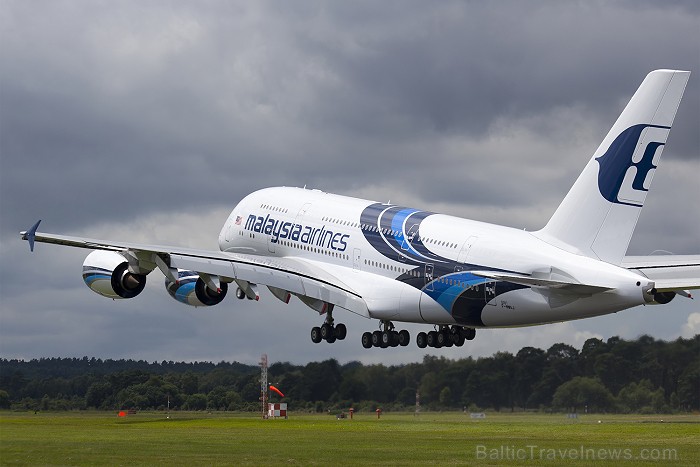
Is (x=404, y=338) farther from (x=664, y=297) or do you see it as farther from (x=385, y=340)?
(x=664, y=297)

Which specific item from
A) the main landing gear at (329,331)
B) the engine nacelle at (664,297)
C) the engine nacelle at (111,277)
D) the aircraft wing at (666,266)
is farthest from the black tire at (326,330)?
the engine nacelle at (664,297)

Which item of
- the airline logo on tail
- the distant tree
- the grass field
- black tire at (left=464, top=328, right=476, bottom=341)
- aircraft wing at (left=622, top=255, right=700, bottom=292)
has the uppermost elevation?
the airline logo on tail

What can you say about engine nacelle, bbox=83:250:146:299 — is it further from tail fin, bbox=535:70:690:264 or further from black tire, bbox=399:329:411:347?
tail fin, bbox=535:70:690:264

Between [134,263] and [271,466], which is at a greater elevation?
[134,263]

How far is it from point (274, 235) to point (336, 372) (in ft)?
25.1

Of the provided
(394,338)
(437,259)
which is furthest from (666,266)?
(394,338)

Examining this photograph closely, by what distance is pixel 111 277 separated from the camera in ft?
210

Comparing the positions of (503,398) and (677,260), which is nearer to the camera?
(677,260)

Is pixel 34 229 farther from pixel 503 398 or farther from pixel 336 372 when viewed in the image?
pixel 503 398

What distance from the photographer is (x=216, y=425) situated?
6556cm

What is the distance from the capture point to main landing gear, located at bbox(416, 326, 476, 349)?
6188 centimetres

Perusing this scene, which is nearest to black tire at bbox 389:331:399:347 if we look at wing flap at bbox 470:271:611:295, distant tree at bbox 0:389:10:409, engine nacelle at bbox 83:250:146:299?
wing flap at bbox 470:271:611:295

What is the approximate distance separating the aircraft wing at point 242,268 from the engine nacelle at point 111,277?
4.92 ft

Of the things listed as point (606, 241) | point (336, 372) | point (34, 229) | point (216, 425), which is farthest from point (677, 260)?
point (34, 229)
